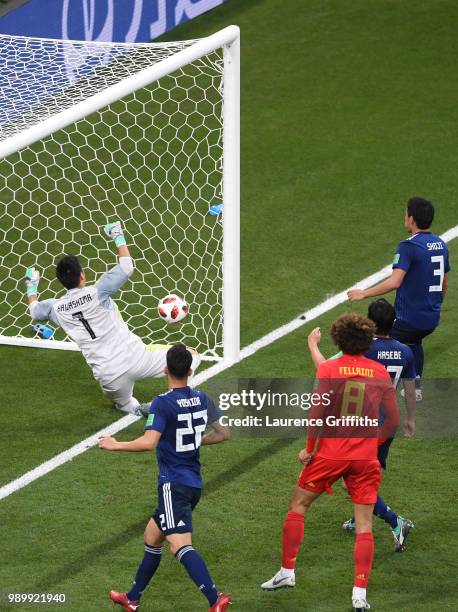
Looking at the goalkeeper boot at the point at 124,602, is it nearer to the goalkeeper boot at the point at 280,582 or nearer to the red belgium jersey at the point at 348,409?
the goalkeeper boot at the point at 280,582

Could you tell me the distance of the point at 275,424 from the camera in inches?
376

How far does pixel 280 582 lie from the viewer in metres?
7.38

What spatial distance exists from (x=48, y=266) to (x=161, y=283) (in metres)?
1.21

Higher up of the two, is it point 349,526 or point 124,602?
point 124,602

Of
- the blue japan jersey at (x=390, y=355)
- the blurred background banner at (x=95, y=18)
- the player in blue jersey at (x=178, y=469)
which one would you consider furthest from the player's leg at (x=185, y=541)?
the blurred background banner at (x=95, y=18)

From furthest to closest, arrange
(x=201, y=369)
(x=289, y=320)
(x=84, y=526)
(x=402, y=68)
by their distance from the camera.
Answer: (x=402, y=68), (x=289, y=320), (x=201, y=369), (x=84, y=526)

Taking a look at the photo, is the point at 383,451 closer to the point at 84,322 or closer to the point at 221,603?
the point at 221,603

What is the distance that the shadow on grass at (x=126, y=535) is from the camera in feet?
25.0

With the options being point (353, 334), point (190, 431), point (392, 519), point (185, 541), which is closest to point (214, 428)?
point (190, 431)

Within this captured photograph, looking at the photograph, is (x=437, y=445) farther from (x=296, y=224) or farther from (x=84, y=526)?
→ (x=296, y=224)

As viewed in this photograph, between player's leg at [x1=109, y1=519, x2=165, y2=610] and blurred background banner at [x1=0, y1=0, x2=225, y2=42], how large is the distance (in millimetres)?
9971

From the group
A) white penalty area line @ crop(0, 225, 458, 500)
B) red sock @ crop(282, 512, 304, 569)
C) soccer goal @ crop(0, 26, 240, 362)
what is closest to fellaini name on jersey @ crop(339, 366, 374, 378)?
red sock @ crop(282, 512, 304, 569)

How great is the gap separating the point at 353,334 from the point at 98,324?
2.91m

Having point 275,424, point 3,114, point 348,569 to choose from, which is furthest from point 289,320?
point 348,569
